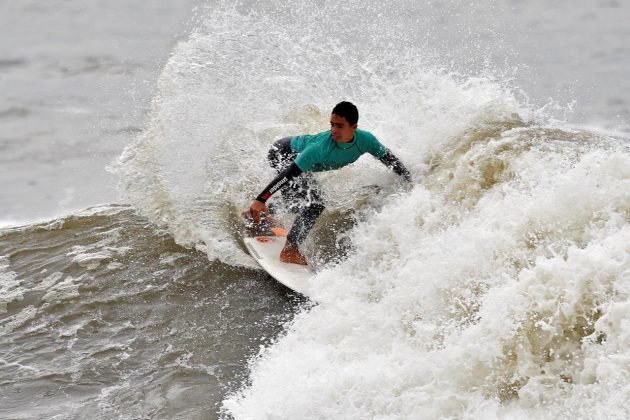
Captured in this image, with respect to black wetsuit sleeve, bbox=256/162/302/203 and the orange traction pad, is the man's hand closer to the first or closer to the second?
black wetsuit sleeve, bbox=256/162/302/203

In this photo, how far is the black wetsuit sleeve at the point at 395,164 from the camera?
579 cm

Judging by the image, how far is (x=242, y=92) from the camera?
8.00 metres

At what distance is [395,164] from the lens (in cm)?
583

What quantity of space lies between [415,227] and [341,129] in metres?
0.90

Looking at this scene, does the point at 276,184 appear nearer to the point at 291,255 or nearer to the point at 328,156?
the point at 328,156

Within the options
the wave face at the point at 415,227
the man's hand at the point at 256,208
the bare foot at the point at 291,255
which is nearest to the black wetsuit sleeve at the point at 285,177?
the man's hand at the point at 256,208

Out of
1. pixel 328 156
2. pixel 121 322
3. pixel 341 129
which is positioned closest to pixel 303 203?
pixel 328 156

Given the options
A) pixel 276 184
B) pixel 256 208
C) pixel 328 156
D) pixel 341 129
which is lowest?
pixel 256 208

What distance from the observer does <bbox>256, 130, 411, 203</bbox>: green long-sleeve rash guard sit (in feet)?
18.2

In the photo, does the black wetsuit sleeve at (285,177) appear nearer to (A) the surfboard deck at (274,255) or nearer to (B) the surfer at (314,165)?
(B) the surfer at (314,165)

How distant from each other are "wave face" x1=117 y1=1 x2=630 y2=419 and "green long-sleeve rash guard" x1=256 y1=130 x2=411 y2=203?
13.7 inches

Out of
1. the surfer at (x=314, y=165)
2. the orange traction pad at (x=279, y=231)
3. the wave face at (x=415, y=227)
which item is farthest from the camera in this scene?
the orange traction pad at (x=279, y=231)

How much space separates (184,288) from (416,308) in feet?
6.35

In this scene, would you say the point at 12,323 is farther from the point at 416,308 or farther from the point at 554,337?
the point at 554,337
